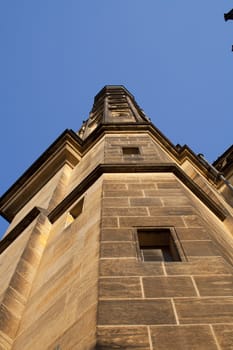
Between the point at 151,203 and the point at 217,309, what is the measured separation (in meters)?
2.90

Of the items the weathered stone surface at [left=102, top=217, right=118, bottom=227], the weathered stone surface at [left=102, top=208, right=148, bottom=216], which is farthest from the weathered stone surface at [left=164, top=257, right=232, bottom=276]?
the weathered stone surface at [left=102, top=208, right=148, bottom=216]

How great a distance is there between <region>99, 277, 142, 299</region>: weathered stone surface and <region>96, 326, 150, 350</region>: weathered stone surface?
54 centimetres

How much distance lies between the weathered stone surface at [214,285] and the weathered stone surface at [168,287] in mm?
91

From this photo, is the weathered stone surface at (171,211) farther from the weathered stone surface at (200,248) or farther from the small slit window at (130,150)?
the small slit window at (130,150)

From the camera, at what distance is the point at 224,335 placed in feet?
12.1

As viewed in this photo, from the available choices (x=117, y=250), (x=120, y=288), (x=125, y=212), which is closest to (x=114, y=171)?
(x=125, y=212)

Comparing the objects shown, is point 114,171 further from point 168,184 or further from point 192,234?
point 192,234

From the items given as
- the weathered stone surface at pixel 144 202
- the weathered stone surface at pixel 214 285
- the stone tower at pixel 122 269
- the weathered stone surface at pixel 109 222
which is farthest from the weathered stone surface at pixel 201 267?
the weathered stone surface at pixel 144 202

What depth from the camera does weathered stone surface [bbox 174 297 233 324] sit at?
3.94 meters

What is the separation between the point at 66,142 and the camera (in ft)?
46.8

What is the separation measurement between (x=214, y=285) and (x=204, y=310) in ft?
1.61

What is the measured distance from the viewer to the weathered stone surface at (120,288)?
432 cm

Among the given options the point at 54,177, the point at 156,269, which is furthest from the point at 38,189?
the point at 156,269

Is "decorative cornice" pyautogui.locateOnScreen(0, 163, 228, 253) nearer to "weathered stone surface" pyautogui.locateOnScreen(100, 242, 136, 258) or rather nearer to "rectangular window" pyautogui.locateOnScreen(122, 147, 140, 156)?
"rectangular window" pyautogui.locateOnScreen(122, 147, 140, 156)
